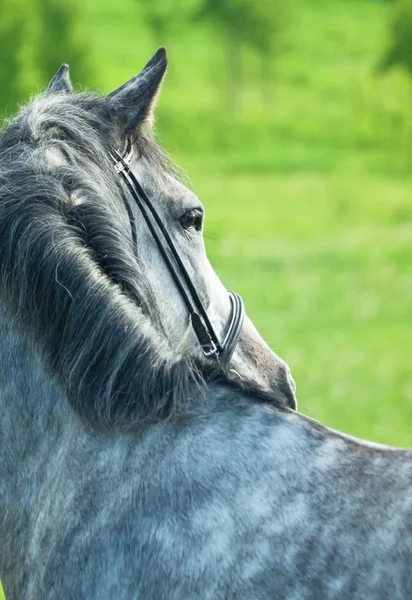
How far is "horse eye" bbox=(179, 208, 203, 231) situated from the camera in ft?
11.4

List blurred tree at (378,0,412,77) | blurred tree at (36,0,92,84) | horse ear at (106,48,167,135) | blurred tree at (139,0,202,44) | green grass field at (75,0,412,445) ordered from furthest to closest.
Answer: blurred tree at (139,0,202,44)
blurred tree at (378,0,412,77)
blurred tree at (36,0,92,84)
green grass field at (75,0,412,445)
horse ear at (106,48,167,135)

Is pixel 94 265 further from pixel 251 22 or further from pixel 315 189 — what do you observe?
pixel 251 22

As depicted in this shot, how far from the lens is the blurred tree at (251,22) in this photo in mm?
41188

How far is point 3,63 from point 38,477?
21.4m

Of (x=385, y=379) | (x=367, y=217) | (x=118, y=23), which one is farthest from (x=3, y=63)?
(x=118, y=23)

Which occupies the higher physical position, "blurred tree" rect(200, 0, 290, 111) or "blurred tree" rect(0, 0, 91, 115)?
"blurred tree" rect(200, 0, 290, 111)

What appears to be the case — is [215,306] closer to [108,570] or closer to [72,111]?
[72,111]

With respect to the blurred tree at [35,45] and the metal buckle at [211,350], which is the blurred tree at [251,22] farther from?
the metal buckle at [211,350]

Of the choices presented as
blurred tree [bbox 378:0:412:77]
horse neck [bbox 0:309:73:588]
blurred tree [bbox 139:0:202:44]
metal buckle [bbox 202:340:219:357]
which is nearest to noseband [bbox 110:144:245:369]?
metal buckle [bbox 202:340:219:357]

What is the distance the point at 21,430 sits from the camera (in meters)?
2.84

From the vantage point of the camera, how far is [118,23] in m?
51.8

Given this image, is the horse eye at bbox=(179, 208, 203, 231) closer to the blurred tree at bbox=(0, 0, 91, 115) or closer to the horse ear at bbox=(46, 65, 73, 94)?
the horse ear at bbox=(46, 65, 73, 94)

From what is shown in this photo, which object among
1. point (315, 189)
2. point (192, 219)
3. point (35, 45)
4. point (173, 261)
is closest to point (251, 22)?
point (315, 189)

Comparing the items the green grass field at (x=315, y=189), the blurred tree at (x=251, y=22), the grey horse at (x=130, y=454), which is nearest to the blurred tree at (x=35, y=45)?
the green grass field at (x=315, y=189)
